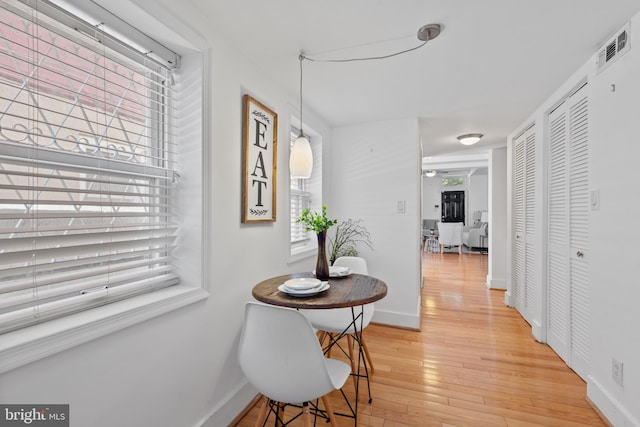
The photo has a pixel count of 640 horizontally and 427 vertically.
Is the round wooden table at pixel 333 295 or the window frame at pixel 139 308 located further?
the round wooden table at pixel 333 295

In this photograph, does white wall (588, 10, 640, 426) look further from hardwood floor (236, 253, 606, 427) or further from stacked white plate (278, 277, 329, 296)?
stacked white plate (278, 277, 329, 296)

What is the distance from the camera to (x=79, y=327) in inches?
40.1

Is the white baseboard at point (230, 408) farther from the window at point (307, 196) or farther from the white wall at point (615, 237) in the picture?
the white wall at point (615, 237)

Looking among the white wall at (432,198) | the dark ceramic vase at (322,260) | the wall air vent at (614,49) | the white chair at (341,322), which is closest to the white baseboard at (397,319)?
the white chair at (341,322)

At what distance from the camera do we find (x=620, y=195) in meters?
1.64

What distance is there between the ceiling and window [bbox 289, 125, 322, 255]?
0.62 metres

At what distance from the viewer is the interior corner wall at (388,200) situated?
10.5ft

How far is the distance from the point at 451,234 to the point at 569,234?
237 inches

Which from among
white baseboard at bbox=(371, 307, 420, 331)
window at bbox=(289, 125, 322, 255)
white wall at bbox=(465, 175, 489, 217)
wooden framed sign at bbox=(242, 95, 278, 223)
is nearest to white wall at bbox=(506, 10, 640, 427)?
white baseboard at bbox=(371, 307, 420, 331)

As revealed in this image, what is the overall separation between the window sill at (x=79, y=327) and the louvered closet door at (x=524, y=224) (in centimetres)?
337

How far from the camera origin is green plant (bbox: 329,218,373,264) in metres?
3.39

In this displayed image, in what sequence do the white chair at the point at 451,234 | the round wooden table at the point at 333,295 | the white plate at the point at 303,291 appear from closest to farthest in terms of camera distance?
the round wooden table at the point at 333,295
the white plate at the point at 303,291
the white chair at the point at 451,234

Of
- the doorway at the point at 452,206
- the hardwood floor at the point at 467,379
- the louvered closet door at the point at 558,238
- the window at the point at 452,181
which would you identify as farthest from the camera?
the window at the point at 452,181

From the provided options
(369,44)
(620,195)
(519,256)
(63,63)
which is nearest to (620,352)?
(620,195)
